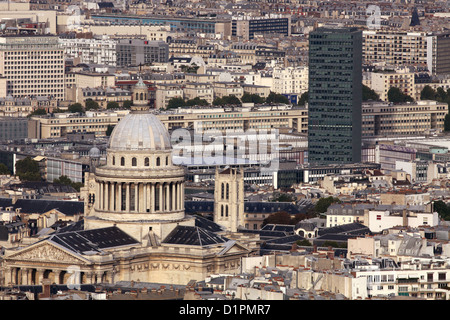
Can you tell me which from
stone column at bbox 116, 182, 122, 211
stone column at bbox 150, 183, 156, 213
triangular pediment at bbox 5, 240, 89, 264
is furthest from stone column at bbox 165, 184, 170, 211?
triangular pediment at bbox 5, 240, 89, 264

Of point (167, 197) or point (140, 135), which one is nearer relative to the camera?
point (140, 135)

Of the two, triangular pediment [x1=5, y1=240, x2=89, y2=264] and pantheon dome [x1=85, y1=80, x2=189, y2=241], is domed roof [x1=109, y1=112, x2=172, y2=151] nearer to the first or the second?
pantheon dome [x1=85, y1=80, x2=189, y2=241]

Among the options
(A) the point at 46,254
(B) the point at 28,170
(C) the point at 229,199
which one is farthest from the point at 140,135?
(B) the point at 28,170

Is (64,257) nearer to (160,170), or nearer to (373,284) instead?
(160,170)

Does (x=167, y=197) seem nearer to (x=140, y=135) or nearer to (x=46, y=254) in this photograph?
(x=140, y=135)
